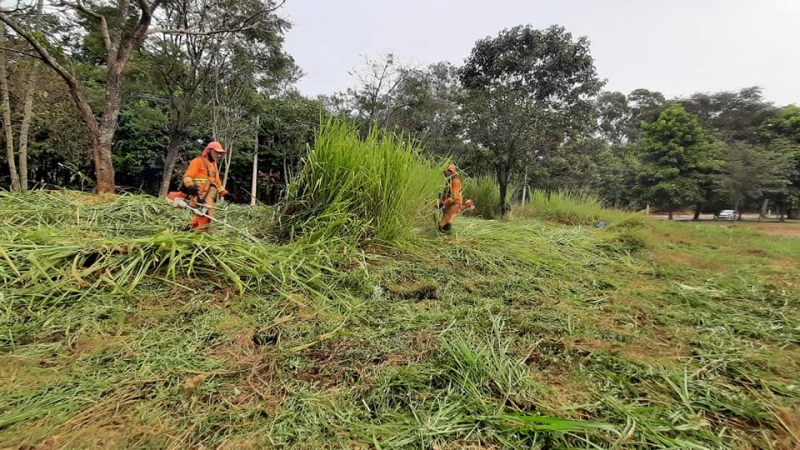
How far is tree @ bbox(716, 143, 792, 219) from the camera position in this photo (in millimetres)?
11830

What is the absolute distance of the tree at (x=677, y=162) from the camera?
1344cm

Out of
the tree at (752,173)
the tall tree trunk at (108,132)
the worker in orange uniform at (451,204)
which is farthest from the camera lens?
the tree at (752,173)

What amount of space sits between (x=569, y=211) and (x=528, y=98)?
256cm

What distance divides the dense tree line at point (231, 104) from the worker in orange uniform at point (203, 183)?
2.01 metres

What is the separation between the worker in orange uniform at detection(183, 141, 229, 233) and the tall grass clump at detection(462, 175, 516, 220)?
15.1 ft

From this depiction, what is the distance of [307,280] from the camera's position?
5.45ft

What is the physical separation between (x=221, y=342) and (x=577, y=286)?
1816 millimetres

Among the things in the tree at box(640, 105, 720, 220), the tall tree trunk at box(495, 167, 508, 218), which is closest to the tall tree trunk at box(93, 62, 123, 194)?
the tall tree trunk at box(495, 167, 508, 218)

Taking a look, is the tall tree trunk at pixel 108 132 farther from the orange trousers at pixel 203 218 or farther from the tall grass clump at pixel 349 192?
the tall grass clump at pixel 349 192

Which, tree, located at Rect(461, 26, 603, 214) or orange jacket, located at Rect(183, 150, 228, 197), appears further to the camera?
tree, located at Rect(461, 26, 603, 214)

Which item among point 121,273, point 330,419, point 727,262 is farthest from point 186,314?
point 727,262

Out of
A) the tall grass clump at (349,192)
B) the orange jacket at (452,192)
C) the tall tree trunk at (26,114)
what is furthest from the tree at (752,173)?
the tall tree trunk at (26,114)

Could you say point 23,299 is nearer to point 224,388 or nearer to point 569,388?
point 224,388

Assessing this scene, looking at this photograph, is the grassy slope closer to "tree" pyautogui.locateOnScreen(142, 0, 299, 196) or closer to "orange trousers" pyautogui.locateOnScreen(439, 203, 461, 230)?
"orange trousers" pyautogui.locateOnScreen(439, 203, 461, 230)
